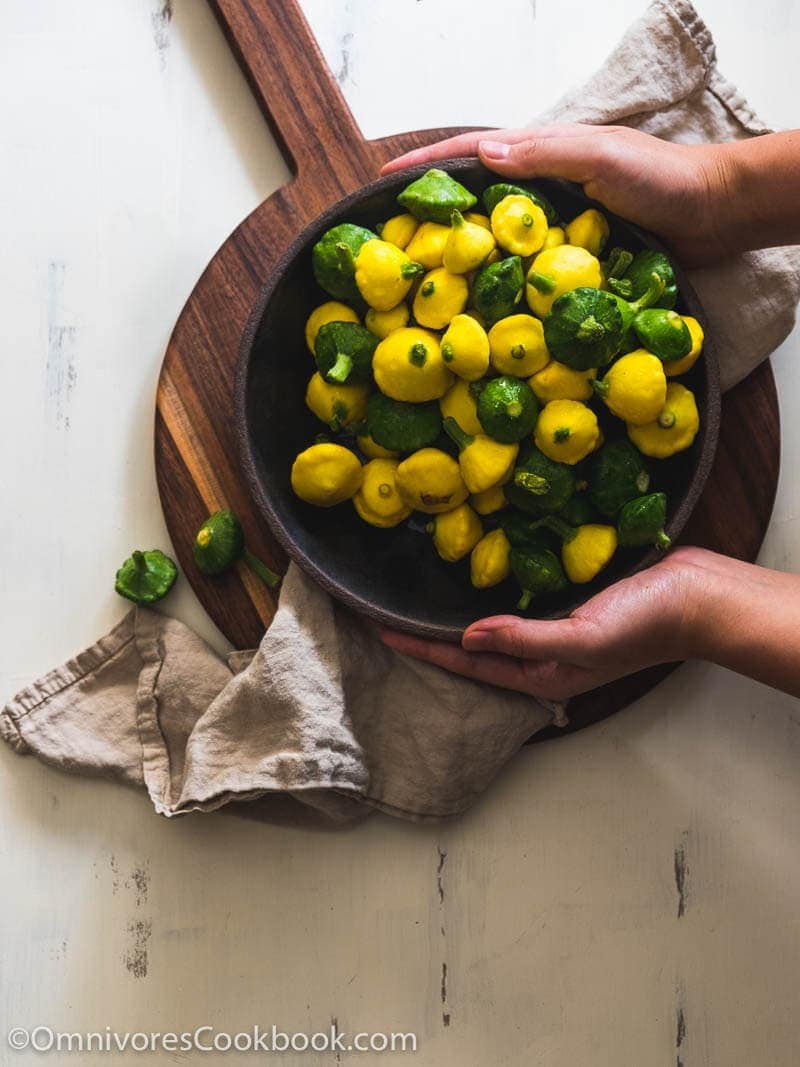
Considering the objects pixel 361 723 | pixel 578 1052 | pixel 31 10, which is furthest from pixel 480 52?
pixel 578 1052

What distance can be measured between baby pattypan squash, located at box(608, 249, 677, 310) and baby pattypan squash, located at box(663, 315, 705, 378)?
0.03 m

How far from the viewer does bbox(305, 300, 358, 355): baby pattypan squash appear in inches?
47.2

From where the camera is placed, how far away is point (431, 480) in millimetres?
1156

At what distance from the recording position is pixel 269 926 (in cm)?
136

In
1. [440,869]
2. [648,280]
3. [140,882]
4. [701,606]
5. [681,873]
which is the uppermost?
[648,280]

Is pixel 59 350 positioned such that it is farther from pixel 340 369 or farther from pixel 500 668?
pixel 500 668

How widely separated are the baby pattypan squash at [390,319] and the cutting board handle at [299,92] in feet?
0.74

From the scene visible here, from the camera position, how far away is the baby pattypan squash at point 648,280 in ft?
3.72

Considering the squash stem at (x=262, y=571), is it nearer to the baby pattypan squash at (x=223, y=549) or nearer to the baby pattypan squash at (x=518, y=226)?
the baby pattypan squash at (x=223, y=549)

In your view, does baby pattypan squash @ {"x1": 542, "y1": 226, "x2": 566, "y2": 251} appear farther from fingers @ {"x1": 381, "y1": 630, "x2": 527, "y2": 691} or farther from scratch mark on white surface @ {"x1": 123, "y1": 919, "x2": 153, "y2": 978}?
scratch mark on white surface @ {"x1": 123, "y1": 919, "x2": 153, "y2": 978}

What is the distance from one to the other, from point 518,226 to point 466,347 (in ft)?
0.49

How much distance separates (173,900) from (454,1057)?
429 millimetres

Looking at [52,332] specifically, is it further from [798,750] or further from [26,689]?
[798,750]

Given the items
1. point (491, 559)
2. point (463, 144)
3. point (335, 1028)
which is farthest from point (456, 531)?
point (335, 1028)
